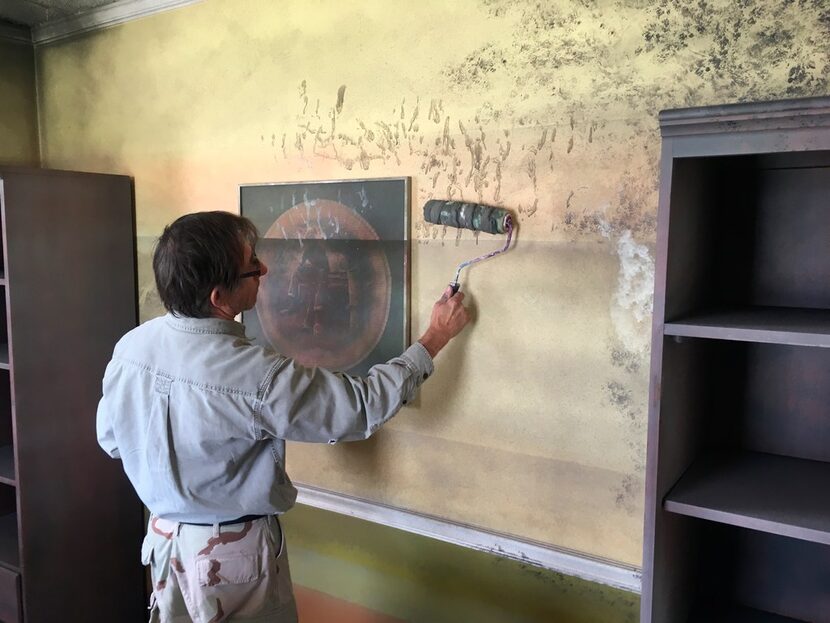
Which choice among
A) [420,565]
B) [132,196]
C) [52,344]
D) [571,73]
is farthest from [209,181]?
[420,565]

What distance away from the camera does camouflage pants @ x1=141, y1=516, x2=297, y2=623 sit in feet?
5.28

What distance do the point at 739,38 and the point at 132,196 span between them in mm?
2206

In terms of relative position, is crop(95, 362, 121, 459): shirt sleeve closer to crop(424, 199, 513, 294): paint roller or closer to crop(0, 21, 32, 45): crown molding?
crop(424, 199, 513, 294): paint roller

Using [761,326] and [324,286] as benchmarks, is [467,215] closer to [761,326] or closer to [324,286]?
[324,286]

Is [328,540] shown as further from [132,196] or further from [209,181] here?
[132,196]

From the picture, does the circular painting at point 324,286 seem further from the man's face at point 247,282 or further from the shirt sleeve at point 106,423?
the shirt sleeve at point 106,423

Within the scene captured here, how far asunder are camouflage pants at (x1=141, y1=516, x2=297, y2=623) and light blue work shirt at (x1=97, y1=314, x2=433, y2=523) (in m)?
0.06

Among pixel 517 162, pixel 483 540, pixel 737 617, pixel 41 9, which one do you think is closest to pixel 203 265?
pixel 517 162

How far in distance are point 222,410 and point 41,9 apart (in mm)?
2063

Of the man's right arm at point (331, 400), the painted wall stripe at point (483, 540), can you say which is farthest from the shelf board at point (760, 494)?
the man's right arm at point (331, 400)

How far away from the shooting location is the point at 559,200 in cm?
166

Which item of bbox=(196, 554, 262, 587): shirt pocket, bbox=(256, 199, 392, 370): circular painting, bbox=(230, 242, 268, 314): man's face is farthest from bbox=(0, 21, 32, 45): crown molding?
bbox=(196, 554, 262, 587): shirt pocket

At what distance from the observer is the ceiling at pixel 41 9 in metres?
2.48

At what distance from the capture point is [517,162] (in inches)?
67.3
